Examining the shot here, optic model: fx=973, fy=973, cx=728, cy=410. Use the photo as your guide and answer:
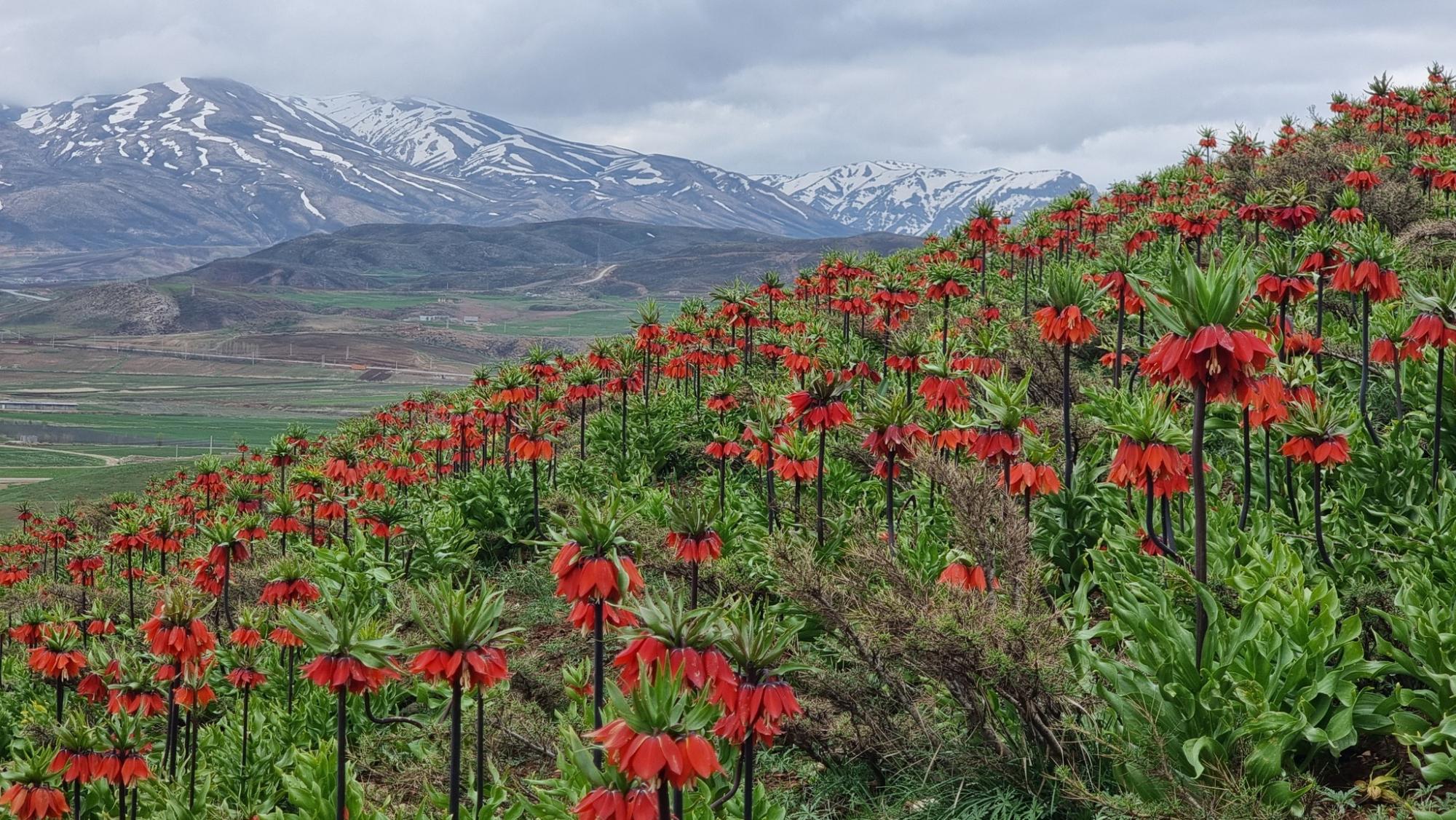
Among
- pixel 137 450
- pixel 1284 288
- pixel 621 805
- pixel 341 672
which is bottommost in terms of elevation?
pixel 137 450

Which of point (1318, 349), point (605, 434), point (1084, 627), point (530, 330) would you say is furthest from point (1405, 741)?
point (530, 330)

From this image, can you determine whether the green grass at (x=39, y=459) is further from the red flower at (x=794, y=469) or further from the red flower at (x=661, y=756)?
the red flower at (x=661, y=756)

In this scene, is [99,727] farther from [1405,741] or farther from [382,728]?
[1405,741]

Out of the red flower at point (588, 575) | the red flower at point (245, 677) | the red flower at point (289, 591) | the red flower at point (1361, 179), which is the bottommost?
the red flower at point (245, 677)

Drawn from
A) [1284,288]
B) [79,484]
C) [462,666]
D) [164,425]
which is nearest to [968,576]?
[462,666]

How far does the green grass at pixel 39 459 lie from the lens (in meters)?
71.8

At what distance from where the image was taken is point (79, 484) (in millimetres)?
59156

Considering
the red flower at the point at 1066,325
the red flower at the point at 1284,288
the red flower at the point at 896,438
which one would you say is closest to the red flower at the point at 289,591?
the red flower at the point at 896,438

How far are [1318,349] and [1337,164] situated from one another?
11410 millimetres

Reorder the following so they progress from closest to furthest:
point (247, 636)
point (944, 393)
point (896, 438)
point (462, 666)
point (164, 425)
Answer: point (462, 666), point (896, 438), point (944, 393), point (247, 636), point (164, 425)

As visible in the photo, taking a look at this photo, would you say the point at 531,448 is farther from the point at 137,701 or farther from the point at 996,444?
the point at 996,444

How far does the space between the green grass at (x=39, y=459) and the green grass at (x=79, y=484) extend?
245cm

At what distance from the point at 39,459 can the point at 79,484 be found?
64.6 feet

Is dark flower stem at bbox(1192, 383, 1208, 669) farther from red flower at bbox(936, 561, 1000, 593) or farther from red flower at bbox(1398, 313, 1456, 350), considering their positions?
red flower at bbox(1398, 313, 1456, 350)
